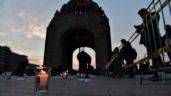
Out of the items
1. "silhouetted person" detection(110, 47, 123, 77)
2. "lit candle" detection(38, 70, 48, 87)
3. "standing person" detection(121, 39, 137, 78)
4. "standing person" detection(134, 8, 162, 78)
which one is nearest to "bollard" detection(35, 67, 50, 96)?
"lit candle" detection(38, 70, 48, 87)

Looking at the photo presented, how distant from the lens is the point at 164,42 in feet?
19.8

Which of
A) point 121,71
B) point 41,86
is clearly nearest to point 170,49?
point 41,86

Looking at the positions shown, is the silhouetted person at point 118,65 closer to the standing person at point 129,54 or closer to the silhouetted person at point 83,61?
the standing person at point 129,54

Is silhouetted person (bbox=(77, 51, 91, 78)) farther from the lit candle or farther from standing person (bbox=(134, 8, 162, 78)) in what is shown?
the lit candle

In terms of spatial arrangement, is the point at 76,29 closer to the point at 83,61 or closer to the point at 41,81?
the point at 83,61

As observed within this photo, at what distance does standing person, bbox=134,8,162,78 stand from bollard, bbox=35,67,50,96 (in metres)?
4.08

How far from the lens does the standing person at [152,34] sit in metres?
6.29

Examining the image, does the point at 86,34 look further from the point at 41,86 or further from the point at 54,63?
the point at 41,86

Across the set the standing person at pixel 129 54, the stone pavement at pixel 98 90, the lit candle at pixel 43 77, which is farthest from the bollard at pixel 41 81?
the standing person at pixel 129 54

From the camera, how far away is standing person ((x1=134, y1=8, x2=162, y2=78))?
6.29 m

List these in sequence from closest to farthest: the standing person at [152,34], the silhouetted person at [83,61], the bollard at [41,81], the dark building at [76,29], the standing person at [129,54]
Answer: the bollard at [41,81], the standing person at [152,34], the standing person at [129,54], the silhouetted person at [83,61], the dark building at [76,29]

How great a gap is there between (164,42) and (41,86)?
4.49 m

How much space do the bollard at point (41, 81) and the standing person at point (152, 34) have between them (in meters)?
4.08

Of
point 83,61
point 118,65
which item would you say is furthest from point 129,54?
point 83,61
